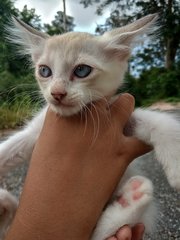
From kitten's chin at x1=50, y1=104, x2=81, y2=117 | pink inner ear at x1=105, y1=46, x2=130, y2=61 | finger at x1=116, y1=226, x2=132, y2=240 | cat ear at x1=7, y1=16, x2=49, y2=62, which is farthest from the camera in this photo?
cat ear at x1=7, y1=16, x2=49, y2=62

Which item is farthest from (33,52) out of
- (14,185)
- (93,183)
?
(14,185)

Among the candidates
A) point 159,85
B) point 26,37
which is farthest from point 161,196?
point 159,85

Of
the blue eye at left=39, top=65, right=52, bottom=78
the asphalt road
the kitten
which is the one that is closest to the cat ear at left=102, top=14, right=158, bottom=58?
the kitten

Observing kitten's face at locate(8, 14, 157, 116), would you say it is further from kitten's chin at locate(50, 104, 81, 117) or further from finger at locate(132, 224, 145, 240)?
finger at locate(132, 224, 145, 240)

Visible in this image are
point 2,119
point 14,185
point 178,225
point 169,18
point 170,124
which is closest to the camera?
point 170,124

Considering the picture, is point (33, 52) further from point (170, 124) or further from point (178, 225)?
point (178, 225)

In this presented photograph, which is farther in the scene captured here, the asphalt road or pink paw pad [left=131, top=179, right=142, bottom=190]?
the asphalt road
